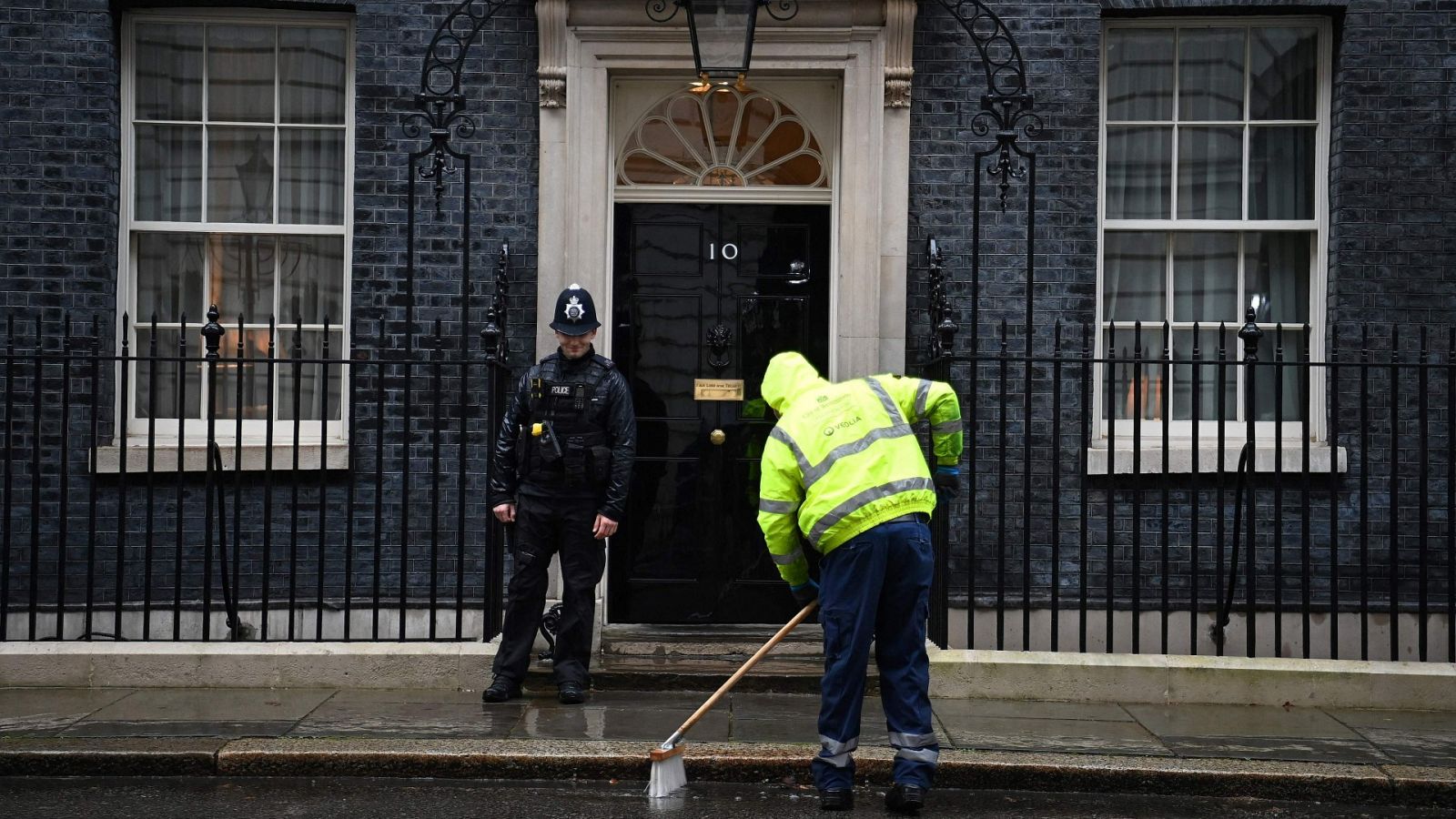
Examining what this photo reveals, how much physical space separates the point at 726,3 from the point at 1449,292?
4335mm

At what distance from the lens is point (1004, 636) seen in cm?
870

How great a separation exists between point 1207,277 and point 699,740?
14.4 feet

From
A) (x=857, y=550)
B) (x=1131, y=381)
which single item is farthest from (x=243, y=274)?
(x=1131, y=381)

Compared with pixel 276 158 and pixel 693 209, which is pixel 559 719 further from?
pixel 276 158

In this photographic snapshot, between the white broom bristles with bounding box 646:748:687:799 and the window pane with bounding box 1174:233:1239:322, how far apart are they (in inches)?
180

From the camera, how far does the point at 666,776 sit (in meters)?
5.97

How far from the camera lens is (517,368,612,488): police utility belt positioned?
752 cm

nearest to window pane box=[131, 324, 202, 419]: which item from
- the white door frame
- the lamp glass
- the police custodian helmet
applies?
the white door frame

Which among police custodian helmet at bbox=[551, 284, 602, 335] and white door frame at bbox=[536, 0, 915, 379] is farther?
white door frame at bbox=[536, 0, 915, 379]

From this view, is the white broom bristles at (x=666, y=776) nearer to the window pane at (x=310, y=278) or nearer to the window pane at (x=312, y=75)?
the window pane at (x=310, y=278)

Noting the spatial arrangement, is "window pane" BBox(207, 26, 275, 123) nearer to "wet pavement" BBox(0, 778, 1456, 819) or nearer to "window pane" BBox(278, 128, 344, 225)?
"window pane" BBox(278, 128, 344, 225)

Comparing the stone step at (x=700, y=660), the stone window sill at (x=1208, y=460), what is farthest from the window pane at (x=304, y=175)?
the stone window sill at (x=1208, y=460)

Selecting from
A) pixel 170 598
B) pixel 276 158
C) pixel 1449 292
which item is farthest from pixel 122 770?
pixel 1449 292

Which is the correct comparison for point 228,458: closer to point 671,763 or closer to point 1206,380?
point 671,763
